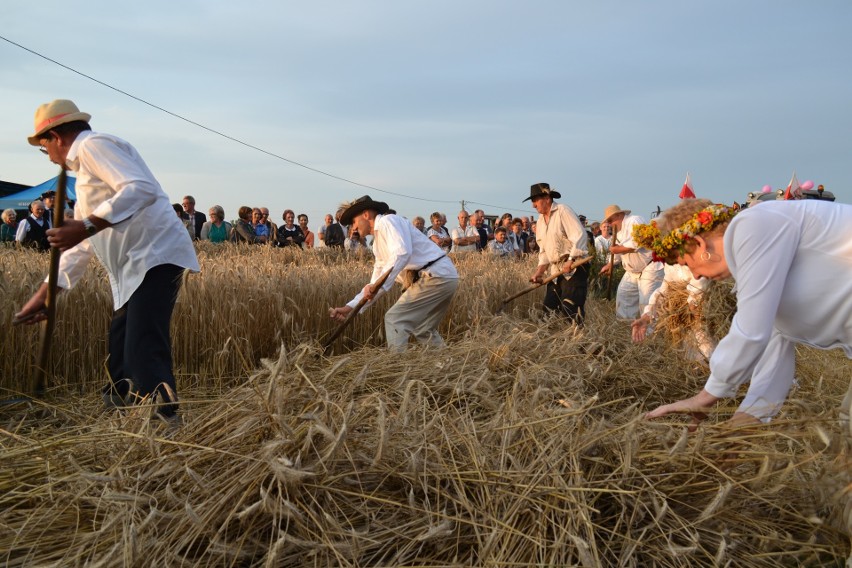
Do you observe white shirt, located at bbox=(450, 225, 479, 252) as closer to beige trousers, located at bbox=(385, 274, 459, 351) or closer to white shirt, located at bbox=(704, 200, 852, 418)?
beige trousers, located at bbox=(385, 274, 459, 351)

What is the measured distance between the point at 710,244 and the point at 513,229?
12499mm

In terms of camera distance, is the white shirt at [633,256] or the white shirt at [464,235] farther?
the white shirt at [464,235]

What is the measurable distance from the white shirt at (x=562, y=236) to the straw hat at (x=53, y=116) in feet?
14.9

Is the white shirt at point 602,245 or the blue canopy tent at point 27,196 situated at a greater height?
the blue canopy tent at point 27,196

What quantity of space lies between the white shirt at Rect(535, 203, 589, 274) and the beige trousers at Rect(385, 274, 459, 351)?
1.75 m

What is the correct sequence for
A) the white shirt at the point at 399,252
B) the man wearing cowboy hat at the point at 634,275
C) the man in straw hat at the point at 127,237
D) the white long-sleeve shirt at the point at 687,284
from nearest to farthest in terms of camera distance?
the man in straw hat at the point at 127,237, the white long-sleeve shirt at the point at 687,284, the white shirt at the point at 399,252, the man wearing cowboy hat at the point at 634,275

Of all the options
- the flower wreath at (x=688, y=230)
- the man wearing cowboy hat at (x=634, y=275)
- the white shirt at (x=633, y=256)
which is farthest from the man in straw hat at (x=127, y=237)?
the white shirt at (x=633, y=256)

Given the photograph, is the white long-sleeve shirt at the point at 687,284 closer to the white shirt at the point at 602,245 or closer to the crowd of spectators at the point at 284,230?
the crowd of spectators at the point at 284,230

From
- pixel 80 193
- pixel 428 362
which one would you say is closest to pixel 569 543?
pixel 428 362

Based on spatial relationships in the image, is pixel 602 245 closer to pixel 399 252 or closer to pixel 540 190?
pixel 540 190

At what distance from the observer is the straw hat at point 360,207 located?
209 inches

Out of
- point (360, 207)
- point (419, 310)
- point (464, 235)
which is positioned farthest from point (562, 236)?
point (464, 235)

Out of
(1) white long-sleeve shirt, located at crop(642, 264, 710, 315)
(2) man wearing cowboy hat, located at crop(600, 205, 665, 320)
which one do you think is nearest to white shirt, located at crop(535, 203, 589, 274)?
(2) man wearing cowboy hat, located at crop(600, 205, 665, 320)

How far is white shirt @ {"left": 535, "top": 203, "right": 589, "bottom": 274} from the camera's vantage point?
22.0 ft
